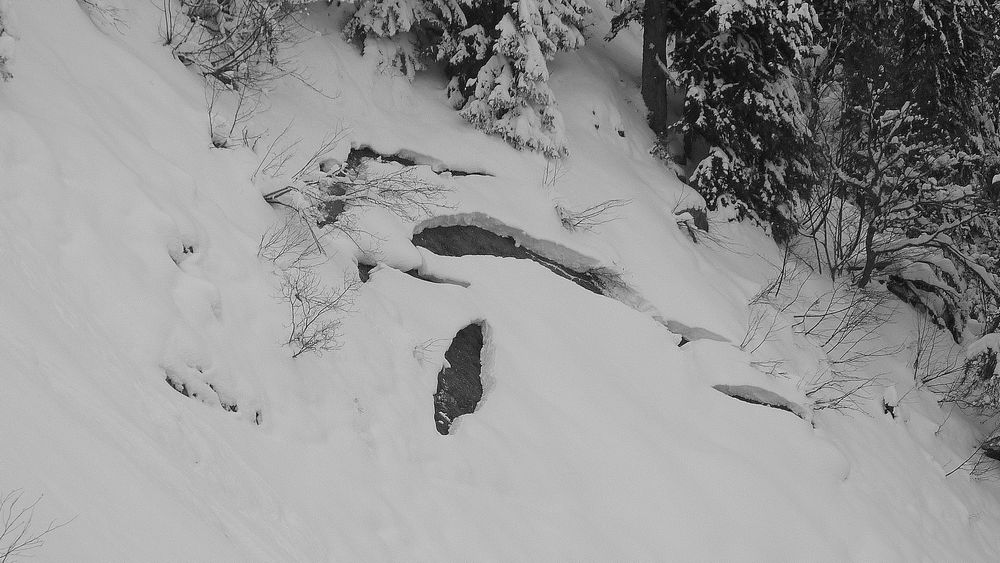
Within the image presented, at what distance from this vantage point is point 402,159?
9477mm

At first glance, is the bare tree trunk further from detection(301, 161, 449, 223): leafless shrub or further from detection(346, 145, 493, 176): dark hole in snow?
detection(301, 161, 449, 223): leafless shrub

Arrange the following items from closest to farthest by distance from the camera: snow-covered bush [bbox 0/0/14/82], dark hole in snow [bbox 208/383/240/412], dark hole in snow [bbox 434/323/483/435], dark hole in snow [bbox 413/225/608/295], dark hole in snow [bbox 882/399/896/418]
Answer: dark hole in snow [bbox 208/383/240/412] < snow-covered bush [bbox 0/0/14/82] < dark hole in snow [bbox 434/323/483/435] < dark hole in snow [bbox 413/225/608/295] < dark hole in snow [bbox 882/399/896/418]

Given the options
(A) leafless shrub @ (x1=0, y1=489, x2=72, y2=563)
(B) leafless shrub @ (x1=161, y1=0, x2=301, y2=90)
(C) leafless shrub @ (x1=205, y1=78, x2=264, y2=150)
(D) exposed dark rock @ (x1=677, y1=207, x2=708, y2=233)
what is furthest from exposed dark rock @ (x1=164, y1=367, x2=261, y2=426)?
(D) exposed dark rock @ (x1=677, y1=207, x2=708, y2=233)

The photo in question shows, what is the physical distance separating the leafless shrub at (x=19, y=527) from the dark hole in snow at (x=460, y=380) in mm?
3627

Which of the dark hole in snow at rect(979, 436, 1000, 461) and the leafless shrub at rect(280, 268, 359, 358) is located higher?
the leafless shrub at rect(280, 268, 359, 358)

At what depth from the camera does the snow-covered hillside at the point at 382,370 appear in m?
3.77

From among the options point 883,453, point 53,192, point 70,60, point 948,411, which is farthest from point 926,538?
point 70,60

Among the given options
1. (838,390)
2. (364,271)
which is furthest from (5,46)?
(838,390)

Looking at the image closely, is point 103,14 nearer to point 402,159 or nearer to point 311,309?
point 402,159

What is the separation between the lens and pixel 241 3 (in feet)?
30.0

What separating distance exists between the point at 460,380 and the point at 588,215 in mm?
3525

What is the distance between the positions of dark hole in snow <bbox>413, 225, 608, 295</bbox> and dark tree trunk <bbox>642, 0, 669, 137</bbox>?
14.2ft

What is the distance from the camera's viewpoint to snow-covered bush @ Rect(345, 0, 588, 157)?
10125 mm

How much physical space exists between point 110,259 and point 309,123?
4442 mm
